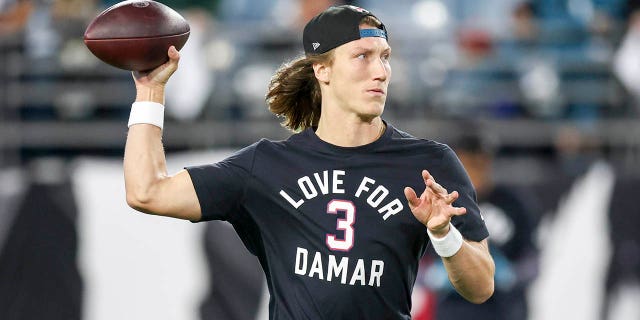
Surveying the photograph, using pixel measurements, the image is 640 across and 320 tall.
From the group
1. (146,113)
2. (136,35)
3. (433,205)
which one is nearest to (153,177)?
(146,113)

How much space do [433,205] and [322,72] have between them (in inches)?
32.6

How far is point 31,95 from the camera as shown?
30.2ft

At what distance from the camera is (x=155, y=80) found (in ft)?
14.8

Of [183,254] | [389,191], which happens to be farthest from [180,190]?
[183,254]

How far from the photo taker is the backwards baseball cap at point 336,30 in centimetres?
454

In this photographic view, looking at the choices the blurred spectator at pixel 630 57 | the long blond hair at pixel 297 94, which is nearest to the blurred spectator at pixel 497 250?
the blurred spectator at pixel 630 57

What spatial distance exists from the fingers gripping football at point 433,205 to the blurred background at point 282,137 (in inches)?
127

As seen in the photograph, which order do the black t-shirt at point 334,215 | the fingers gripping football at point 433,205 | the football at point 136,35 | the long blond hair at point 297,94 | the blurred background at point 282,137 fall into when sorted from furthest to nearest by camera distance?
the blurred background at point 282,137 < the long blond hair at point 297,94 < the football at point 136,35 < the black t-shirt at point 334,215 < the fingers gripping football at point 433,205

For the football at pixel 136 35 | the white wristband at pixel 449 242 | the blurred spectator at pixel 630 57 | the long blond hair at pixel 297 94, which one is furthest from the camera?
the blurred spectator at pixel 630 57

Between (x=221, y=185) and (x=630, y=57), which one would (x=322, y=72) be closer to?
(x=221, y=185)

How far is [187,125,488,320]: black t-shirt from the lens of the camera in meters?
4.36

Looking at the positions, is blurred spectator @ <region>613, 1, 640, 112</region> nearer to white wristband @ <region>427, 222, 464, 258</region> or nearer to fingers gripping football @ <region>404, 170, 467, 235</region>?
white wristband @ <region>427, 222, 464, 258</region>

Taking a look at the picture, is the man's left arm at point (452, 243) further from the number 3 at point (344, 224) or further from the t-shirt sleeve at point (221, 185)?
the t-shirt sleeve at point (221, 185)

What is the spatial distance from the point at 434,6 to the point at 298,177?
237 inches
